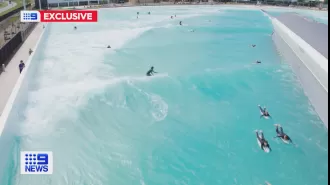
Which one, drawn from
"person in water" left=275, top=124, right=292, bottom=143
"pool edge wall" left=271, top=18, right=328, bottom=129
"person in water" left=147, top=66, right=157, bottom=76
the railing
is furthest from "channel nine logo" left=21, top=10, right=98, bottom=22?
"person in water" left=275, top=124, right=292, bottom=143

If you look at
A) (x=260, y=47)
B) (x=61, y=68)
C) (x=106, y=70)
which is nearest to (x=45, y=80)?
(x=61, y=68)

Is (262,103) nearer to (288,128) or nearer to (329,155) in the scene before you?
(288,128)

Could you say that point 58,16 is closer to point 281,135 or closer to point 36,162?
point 36,162

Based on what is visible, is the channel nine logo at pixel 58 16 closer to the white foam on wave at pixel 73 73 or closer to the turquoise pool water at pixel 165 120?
the white foam on wave at pixel 73 73

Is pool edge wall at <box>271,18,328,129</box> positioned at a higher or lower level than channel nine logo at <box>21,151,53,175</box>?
higher

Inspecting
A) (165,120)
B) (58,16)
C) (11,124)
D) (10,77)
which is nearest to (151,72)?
(165,120)

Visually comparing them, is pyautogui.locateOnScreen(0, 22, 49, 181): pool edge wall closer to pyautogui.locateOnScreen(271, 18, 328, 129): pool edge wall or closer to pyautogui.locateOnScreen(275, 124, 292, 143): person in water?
pyautogui.locateOnScreen(275, 124, 292, 143): person in water
